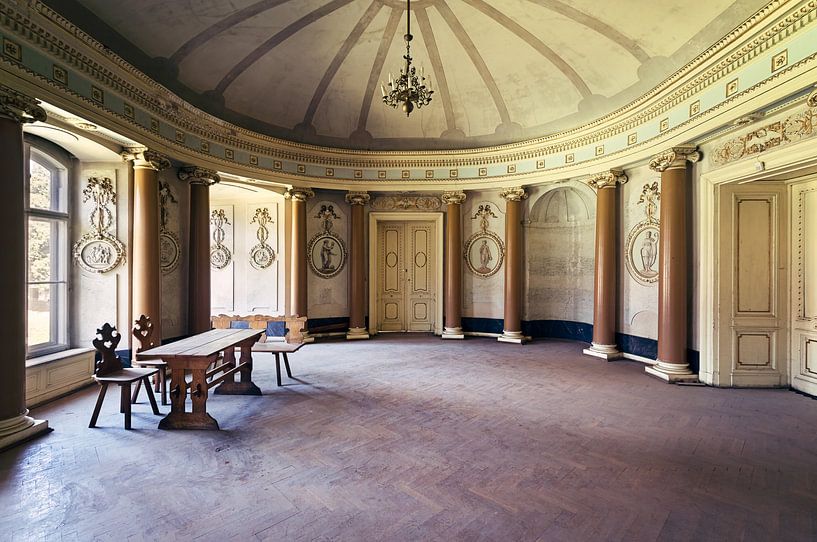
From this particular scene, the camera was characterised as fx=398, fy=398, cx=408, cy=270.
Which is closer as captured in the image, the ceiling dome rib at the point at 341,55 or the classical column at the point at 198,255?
the ceiling dome rib at the point at 341,55

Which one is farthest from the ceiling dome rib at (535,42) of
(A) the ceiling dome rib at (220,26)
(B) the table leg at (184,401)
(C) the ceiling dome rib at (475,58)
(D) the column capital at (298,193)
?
(B) the table leg at (184,401)

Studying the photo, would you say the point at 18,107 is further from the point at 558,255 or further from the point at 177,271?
the point at 558,255

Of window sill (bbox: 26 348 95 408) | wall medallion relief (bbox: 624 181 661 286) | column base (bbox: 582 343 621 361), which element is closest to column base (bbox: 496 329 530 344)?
column base (bbox: 582 343 621 361)

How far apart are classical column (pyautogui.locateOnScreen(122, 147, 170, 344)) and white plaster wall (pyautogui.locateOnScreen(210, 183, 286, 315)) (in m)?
3.69

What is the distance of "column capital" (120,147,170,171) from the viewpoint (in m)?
6.32

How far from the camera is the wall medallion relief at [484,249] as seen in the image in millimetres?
10180

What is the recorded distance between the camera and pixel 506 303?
32.3ft

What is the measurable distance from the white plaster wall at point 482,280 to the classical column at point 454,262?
25cm

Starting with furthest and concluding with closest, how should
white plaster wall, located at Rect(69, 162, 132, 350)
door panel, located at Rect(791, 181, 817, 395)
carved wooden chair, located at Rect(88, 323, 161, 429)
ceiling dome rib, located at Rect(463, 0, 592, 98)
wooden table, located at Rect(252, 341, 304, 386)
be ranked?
ceiling dome rib, located at Rect(463, 0, 592, 98)
white plaster wall, located at Rect(69, 162, 132, 350)
wooden table, located at Rect(252, 341, 304, 386)
door panel, located at Rect(791, 181, 817, 395)
carved wooden chair, located at Rect(88, 323, 161, 429)

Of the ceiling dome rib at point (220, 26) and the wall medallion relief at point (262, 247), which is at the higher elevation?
the ceiling dome rib at point (220, 26)

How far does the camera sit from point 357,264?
10273 millimetres

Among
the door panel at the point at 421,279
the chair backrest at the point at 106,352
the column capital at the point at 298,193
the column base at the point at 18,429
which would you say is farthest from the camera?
the door panel at the point at 421,279

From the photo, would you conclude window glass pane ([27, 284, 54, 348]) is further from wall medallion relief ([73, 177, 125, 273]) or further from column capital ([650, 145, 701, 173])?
column capital ([650, 145, 701, 173])

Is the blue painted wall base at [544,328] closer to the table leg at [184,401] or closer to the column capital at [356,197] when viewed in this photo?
the column capital at [356,197]
